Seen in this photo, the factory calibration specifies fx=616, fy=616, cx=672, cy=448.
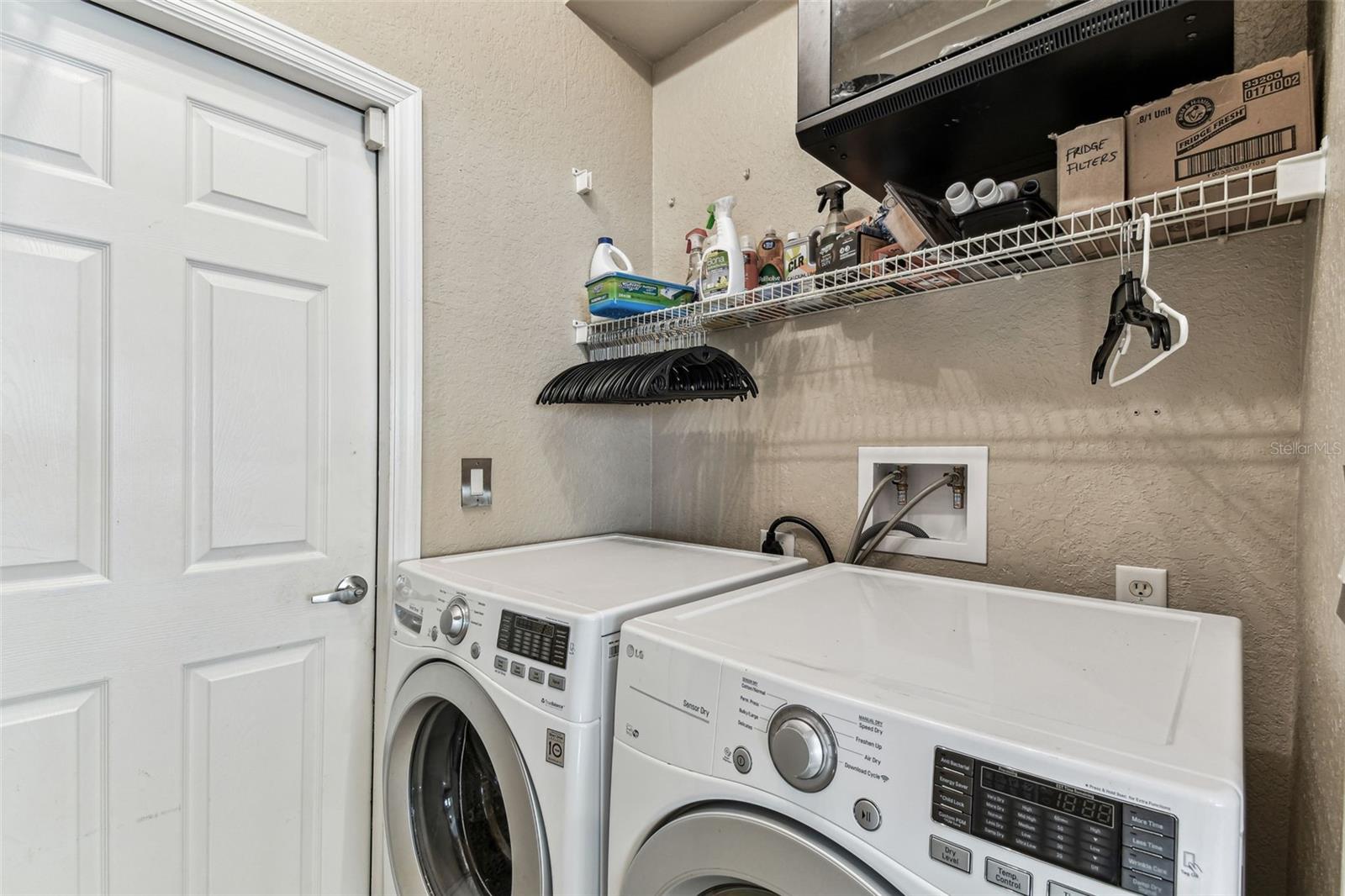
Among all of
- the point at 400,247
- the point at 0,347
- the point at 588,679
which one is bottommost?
the point at 588,679

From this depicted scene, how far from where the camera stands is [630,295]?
1636 mm

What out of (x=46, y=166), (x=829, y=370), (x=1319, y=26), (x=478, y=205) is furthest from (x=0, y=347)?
(x=1319, y=26)

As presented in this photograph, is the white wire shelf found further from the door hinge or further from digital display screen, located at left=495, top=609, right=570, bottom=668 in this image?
digital display screen, located at left=495, top=609, right=570, bottom=668

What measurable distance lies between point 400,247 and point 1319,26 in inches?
65.8

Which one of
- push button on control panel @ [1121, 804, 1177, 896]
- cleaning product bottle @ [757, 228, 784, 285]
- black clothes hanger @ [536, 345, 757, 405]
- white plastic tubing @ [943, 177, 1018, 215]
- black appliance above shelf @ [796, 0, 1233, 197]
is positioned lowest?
push button on control panel @ [1121, 804, 1177, 896]

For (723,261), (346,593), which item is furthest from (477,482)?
(723,261)

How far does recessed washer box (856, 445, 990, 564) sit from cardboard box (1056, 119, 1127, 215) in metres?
0.53

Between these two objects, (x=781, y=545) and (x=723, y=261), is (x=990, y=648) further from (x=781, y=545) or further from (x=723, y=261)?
(x=723, y=261)

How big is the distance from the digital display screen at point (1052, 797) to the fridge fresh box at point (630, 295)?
4.30 ft

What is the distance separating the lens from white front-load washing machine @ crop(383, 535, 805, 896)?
93 cm

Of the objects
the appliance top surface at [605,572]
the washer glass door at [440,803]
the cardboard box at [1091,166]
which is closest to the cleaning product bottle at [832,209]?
the cardboard box at [1091,166]

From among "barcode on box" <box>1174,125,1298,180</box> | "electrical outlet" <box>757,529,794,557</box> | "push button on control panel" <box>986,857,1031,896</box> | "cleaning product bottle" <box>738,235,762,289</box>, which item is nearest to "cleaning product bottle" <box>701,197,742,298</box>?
"cleaning product bottle" <box>738,235,762,289</box>

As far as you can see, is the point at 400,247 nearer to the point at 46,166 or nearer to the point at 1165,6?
the point at 46,166

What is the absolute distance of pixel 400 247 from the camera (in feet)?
4.72
